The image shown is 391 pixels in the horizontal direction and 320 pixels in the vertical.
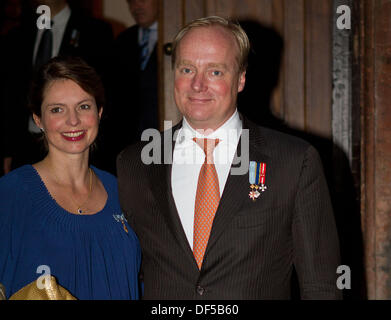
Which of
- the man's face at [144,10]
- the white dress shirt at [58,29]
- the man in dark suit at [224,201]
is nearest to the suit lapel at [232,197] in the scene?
the man in dark suit at [224,201]

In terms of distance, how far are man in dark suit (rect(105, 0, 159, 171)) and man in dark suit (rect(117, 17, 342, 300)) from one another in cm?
198

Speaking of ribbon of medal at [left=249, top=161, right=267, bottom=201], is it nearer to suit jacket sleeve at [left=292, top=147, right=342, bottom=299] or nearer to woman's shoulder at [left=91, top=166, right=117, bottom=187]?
suit jacket sleeve at [left=292, top=147, right=342, bottom=299]

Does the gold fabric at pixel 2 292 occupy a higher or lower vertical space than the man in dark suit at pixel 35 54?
lower

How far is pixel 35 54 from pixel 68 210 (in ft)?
6.01

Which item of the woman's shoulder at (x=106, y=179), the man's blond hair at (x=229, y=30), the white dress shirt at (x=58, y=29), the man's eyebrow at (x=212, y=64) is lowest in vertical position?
the woman's shoulder at (x=106, y=179)

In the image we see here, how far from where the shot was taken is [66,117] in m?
2.33

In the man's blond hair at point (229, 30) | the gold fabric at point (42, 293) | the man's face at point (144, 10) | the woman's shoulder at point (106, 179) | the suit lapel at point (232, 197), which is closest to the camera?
the gold fabric at point (42, 293)

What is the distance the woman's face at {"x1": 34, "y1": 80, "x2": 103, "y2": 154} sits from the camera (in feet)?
7.65

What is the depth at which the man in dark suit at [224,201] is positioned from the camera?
1.96 metres

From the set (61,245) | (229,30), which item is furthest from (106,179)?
(229,30)

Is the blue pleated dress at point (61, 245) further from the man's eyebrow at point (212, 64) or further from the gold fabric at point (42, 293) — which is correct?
the man's eyebrow at point (212, 64)

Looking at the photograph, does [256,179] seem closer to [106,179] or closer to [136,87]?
[106,179]

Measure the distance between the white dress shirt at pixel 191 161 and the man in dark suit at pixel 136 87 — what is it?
1.95m
